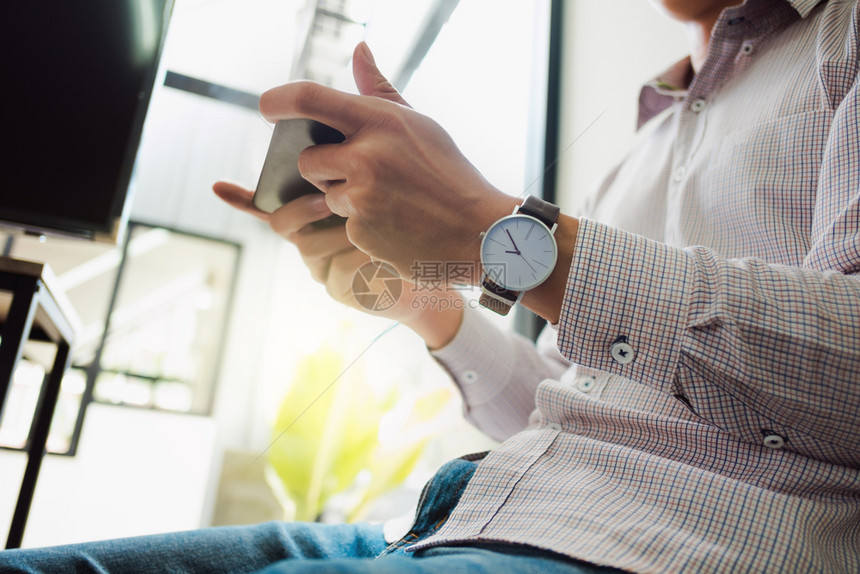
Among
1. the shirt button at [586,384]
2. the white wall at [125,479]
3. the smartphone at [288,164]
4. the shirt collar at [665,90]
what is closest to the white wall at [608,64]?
the shirt collar at [665,90]

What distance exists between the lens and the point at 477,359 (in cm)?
74

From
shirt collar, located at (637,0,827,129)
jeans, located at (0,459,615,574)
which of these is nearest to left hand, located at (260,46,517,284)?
jeans, located at (0,459,615,574)

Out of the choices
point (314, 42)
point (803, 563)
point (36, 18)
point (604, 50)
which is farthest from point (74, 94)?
point (803, 563)

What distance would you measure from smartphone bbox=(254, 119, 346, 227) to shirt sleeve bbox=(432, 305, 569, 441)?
0.93 ft

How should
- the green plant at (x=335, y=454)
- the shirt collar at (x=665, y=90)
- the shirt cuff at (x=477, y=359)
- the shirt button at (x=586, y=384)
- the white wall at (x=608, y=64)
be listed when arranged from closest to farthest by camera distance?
the shirt button at (x=586, y=384) < the shirt cuff at (x=477, y=359) < the shirt collar at (x=665, y=90) < the white wall at (x=608, y=64) < the green plant at (x=335, y=454)

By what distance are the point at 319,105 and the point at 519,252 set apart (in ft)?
0.67

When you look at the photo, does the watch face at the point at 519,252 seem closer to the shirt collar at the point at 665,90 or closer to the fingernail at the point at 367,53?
the fingernail at the point at 367,53

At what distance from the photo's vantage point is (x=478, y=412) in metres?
0.80

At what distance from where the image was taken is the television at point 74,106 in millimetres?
887

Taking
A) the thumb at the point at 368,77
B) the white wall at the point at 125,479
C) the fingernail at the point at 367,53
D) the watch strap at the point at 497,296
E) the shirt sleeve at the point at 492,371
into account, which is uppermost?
the fingernail at the point at 367,53

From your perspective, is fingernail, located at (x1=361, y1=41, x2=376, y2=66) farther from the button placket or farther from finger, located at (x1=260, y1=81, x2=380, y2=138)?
the button placket

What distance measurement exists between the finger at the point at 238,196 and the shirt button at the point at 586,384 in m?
0.42

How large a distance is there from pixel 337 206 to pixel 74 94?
29.5 inches

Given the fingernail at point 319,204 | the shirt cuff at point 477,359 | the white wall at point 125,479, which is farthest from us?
the white wall at point 125,479
